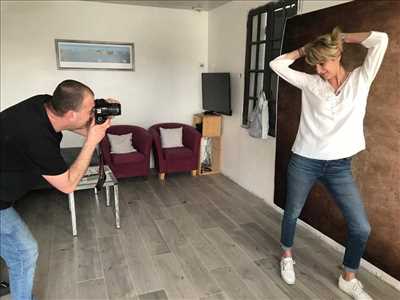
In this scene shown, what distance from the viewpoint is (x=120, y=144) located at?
164 inches

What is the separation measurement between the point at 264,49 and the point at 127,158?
2108mm

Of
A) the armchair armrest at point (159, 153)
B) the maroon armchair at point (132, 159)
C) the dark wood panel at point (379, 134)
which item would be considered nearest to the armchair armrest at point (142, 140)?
the maroon armchair at point (132, 159)

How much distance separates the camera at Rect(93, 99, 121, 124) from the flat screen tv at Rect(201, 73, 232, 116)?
2.65 metres

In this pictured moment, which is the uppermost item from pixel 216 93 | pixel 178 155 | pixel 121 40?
pixel 121 40

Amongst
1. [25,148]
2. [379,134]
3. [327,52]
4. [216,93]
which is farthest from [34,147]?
[216,93]

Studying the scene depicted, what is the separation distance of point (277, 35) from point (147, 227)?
2.32m

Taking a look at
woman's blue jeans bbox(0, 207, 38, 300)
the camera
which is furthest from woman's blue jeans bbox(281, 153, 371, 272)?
woman's blue jeans bbox(0, 207, 38, 300)

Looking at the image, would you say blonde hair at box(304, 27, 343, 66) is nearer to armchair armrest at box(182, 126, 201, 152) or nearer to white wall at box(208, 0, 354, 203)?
white wall at box(208, 0, 354, 203)

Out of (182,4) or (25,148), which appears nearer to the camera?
(25,148)

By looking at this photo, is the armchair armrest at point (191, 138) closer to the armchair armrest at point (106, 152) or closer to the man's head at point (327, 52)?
the armchair armrest at point (106, 152)

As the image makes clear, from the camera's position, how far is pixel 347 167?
190cm

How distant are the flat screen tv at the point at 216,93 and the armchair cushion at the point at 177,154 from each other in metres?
0.72

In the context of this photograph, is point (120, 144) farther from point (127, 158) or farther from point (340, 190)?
point (340, 190)

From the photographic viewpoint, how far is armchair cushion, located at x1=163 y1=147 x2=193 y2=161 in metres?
4.25
